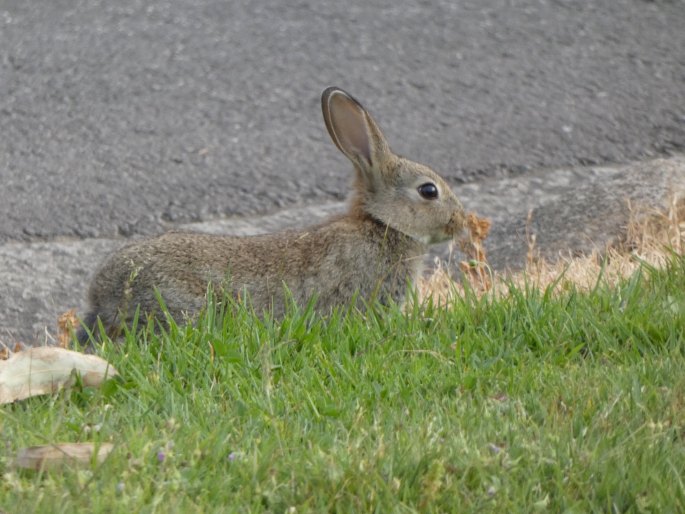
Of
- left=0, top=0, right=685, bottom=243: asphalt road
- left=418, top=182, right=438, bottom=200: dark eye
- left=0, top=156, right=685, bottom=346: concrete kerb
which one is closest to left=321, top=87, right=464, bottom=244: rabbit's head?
left=418, top=182, right=438, bottom=200: dark eye

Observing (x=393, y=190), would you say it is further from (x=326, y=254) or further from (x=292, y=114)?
(x=292, y=114)

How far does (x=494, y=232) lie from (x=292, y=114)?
1.79 metres

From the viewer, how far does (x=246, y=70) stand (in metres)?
7.75

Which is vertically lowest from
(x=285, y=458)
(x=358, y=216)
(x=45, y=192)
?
(x=45, y=192)

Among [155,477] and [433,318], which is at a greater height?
[155,477]

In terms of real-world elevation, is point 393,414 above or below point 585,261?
above

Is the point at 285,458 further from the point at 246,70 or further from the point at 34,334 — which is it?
the point at 246,70

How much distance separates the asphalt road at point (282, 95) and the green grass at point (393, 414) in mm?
2299

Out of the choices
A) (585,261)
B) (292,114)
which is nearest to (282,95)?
(292,114)

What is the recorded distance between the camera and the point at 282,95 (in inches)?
295

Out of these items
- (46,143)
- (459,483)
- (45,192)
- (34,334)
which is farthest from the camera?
(46,143)

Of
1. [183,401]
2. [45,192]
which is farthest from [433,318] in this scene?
[45,192]

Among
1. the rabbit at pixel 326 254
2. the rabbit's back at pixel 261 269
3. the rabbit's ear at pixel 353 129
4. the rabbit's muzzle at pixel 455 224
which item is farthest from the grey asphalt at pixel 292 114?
the rabbit's ear at pixel 353 129

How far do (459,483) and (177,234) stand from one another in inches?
85.0
